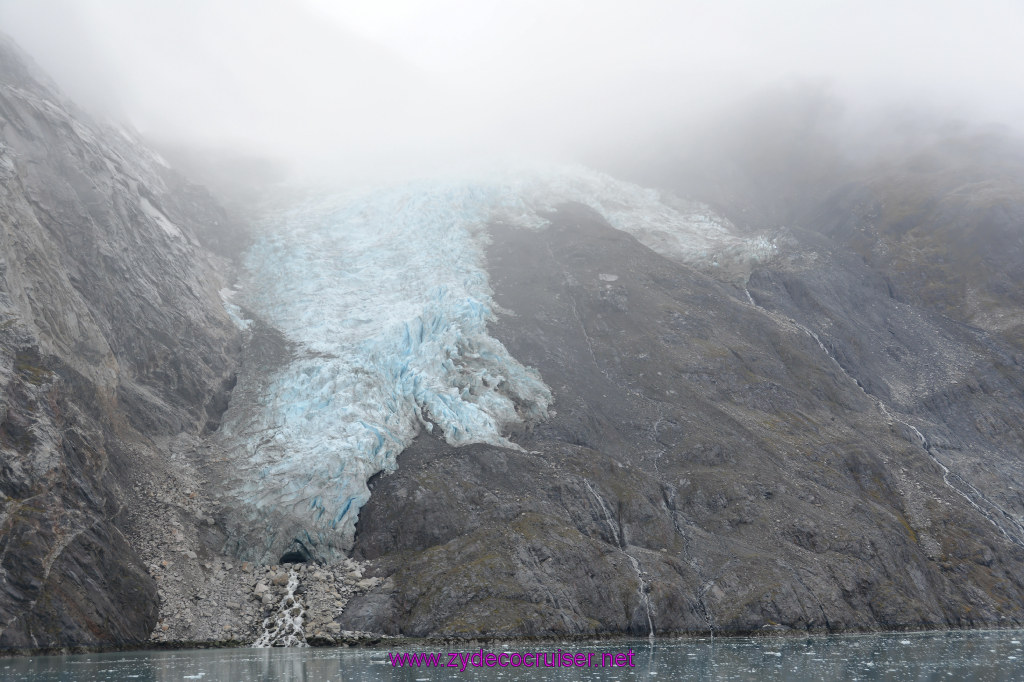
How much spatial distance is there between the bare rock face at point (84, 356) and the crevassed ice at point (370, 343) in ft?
19.7

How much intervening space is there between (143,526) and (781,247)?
7313 centimetres

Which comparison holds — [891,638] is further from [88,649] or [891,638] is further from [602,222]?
[602,222]

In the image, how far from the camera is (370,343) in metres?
61.8

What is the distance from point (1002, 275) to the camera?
278ft

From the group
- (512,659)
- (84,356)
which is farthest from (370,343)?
(512,659)

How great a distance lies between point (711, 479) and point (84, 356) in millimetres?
42690

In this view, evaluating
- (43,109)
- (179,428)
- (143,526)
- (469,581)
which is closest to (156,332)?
(179,428)

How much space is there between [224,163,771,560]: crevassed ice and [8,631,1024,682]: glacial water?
1128 cm

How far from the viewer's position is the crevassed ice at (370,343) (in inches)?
1978

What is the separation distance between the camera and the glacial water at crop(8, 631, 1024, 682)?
32.0 meters

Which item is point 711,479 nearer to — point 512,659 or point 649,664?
point 649,664

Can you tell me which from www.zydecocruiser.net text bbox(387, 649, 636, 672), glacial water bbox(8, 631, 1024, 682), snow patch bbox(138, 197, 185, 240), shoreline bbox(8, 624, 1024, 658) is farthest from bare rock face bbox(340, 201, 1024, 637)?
snow patch bbox(138, 197, 185, 240)

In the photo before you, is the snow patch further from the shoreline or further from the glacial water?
the glacial water

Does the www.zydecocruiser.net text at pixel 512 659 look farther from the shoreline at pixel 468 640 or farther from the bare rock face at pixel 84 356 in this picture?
the bare rock face at pixel 84 356
